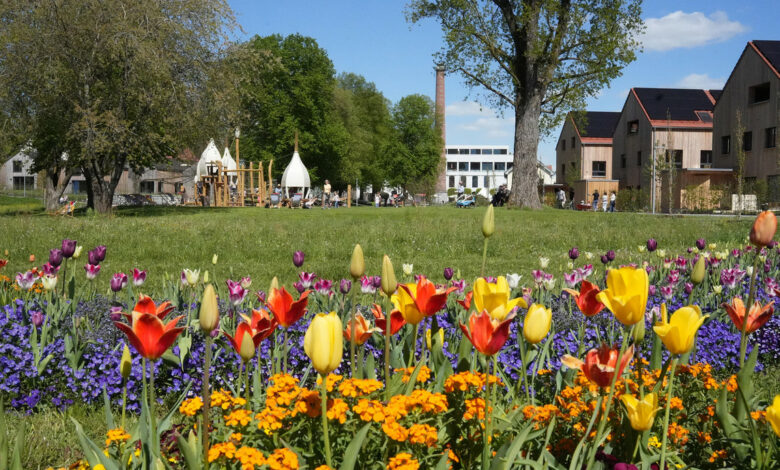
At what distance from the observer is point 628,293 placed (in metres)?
1.65

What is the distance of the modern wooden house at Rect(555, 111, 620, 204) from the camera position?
177 feet

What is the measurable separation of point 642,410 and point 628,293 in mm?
319

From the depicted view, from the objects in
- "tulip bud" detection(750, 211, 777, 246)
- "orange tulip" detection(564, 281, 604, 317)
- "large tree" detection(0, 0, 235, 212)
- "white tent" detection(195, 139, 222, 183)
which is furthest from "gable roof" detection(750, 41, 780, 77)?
"orange tulip" detection(564, 281, 604, 317)

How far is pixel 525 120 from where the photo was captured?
2650 centimetres

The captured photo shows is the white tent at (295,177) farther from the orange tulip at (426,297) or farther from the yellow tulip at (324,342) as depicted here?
the yellow tulip at (324,342)

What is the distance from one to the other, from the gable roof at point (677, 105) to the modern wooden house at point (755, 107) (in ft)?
22.6

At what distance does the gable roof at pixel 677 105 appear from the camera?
49.0 metres

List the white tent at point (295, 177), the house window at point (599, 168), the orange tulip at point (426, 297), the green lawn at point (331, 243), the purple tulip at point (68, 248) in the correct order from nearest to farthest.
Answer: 1. the orange tulip at point (426, 297)
2. the purple tulip at point (68, 248)
3. the green lawn at point (331, 243)
4. the white tent at point (295, 177)
5. the house window at point (599, 168)

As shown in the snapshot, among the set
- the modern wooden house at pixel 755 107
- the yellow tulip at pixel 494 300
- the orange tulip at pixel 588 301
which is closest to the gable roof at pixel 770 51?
the modern wooden house at pixel 755 107

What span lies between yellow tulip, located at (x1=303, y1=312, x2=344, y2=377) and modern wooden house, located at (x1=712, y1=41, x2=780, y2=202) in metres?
38.5

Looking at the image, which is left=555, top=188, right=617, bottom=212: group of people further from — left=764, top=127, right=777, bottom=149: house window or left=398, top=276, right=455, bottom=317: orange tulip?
left=398, top=276, right=455, bottom=317: orange tulip

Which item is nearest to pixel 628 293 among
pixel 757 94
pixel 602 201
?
pixel 757 94

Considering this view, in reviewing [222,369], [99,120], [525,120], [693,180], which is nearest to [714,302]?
[222,369]

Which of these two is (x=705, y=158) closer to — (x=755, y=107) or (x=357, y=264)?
(x=755, y=107)
